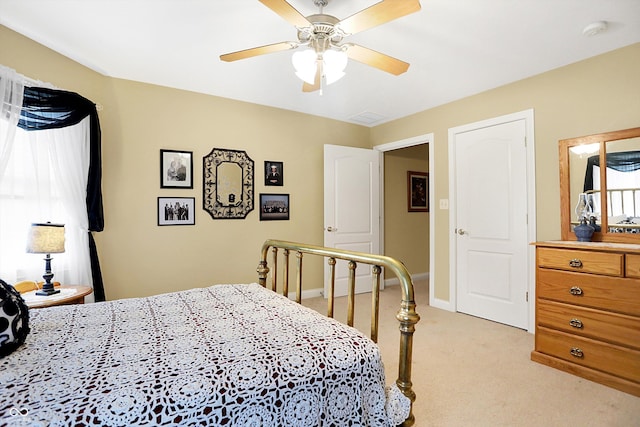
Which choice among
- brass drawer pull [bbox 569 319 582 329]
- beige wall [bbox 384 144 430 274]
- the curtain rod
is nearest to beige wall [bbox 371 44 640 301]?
brass drawer pull [bbox 569 319 582 329]

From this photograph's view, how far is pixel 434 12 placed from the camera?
2182 millimetres

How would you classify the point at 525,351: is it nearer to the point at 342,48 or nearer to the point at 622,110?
the point at 622,110

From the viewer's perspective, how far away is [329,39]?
205cm

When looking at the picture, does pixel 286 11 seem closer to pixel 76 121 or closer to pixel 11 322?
pixel 11 322

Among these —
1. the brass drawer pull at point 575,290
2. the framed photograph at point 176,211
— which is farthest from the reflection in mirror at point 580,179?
the framed photograph at point 176,211

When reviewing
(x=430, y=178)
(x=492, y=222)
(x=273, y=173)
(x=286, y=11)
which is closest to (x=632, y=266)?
(x=492, y=222)

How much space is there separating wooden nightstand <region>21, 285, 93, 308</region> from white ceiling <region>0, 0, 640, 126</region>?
6.27ft

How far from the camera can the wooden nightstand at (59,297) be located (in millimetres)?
2138

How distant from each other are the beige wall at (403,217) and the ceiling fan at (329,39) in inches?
122

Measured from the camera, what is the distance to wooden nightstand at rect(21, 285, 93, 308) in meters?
2.14

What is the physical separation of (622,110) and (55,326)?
13.3ft

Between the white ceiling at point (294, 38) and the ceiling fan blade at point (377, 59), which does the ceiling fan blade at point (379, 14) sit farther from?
the white ceiling at point (294, 38)

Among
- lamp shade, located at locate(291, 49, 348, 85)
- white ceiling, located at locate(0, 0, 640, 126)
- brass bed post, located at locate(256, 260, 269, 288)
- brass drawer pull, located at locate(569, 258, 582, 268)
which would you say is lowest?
brass bed post, located at locate(256, 260, 269, 288)

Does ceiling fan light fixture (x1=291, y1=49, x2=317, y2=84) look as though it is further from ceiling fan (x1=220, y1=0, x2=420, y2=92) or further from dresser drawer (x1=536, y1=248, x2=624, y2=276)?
dresser drawer (x1=536, y1=248, x2=624, y2=276)
